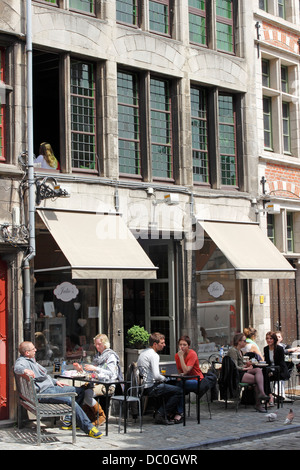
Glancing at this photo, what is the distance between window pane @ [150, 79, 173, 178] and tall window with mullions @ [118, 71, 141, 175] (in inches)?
13.9

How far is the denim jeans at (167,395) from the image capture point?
11203 millimetres

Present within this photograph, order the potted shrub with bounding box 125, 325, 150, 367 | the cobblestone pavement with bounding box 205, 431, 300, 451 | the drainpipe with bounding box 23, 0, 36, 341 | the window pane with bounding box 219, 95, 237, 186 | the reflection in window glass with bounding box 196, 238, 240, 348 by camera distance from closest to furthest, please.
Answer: the cobblestone pavement with bounding box 205, 431, 300, 451
the drainpipe with bounding box 23, 0, 36, 341
the potted shrub with bounding box 125, 325, 150, 367
the reflection in window glass with bounding box 196, 238, 240, 348
the window pane with bounding box 219, 95, 237, 186

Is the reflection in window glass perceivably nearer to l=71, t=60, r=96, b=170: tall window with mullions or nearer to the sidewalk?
the sidewalk

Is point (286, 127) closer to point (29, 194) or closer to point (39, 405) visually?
point (29, 194)

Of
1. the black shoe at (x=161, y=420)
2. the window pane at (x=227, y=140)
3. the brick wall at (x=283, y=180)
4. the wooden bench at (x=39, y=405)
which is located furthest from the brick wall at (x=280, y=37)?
the wooden bench at (x=39, y=405)

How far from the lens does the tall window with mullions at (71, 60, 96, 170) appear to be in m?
12.9

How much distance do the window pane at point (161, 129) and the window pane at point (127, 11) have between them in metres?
1.18

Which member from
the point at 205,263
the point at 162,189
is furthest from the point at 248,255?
the point at 162,189

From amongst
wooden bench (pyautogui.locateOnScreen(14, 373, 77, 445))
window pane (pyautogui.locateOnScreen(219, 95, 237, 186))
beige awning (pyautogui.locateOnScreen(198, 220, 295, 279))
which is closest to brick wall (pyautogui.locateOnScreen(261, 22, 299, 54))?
window pane (pyautogui.locateOnScreen(219, 95, 237, 186))

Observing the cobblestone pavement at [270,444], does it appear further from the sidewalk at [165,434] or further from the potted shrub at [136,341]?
the potted shrub at [136,341]

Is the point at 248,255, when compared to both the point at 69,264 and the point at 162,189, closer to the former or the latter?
the point at 162,189

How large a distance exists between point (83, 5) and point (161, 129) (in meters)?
2.68

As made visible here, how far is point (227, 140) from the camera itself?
15.6m
